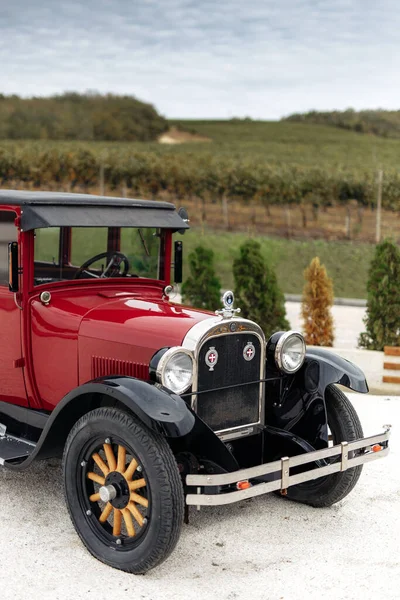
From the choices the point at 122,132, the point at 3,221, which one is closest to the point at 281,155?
the point at 122,132

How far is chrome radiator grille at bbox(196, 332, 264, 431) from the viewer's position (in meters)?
4.85

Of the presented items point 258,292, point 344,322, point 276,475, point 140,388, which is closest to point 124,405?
point 140,388

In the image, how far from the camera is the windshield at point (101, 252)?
584 centimetres

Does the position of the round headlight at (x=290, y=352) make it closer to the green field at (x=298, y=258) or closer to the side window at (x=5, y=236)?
the side window at (x=5, y=236)

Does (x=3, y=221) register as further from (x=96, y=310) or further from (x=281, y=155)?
(x=281, y=155)

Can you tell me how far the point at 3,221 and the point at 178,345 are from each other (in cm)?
175

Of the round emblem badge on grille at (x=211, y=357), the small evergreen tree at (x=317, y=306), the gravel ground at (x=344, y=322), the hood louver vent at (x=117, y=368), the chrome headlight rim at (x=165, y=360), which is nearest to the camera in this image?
the chrome headlight rim at (x=165, y=360)

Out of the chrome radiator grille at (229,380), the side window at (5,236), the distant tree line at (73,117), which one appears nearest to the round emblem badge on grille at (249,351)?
the chrome radiator grille at (229,380)

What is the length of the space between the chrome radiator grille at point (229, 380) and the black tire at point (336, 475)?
59 cm

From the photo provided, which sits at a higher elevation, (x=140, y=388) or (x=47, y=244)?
(x=47, y=244)

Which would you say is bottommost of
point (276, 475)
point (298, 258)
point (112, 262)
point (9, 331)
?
point (298, 258)

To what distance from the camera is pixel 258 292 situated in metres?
10.8

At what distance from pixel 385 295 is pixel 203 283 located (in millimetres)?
2920

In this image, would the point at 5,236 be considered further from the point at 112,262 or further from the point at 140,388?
the point at 140,388
